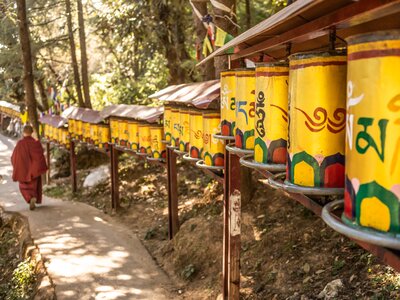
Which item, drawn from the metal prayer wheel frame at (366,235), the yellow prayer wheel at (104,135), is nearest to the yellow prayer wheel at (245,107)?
the metal prayer wheel frame at (366,235)

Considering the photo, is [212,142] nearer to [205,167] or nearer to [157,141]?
[205,167]

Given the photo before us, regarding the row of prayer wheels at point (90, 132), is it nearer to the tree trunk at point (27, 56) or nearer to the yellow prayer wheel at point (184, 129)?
Result: the tree trunk at point (27, 56)

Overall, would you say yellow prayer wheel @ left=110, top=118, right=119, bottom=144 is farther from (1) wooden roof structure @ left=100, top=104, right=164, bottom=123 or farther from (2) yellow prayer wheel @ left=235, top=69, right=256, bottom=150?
(2) yellow prayer wheel @ left=235, top=69, right=256, bottom=150

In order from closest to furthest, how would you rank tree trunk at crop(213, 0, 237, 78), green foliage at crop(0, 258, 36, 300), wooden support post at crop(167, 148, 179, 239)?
1. green foliage at crop(0, 258, 36, 300)
2. tree trunk at crop(213, 0, 237, 78)
3. wooden support post at crop(167, 148, 179, 239)

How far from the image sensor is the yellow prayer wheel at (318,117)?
184 centimetres

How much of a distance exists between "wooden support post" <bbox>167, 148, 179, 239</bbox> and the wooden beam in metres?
4.45

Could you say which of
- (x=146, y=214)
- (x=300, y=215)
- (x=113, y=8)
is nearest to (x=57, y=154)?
(x=113, y=8)

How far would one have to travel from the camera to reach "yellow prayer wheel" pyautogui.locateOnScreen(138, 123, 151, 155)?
723cm

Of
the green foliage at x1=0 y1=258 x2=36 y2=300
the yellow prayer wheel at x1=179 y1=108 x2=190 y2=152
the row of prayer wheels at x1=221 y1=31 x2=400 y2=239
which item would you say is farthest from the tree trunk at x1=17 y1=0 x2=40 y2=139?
the row of prayer wheels at x1=221 y1=31 x2=400 y2=239

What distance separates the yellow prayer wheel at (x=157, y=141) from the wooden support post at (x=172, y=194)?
20 centimetres

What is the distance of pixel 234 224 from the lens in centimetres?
430

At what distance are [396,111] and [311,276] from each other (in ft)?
10.8

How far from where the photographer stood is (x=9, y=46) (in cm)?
1333

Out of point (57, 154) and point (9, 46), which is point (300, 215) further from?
point (57, 154)
